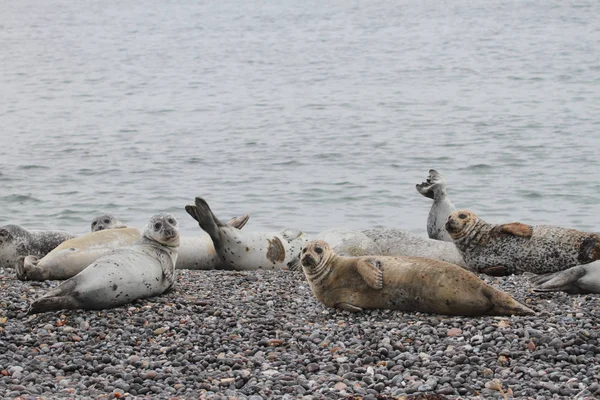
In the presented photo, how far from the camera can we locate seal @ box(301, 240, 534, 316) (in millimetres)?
5723

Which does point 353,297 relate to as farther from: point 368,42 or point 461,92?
point 368,42

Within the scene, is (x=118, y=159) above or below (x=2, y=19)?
below

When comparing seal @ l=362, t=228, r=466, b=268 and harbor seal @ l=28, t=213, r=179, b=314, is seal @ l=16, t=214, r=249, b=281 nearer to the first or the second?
harbor seal @ l=28, t=213, r=179, b=314

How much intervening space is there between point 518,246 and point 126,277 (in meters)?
3.06

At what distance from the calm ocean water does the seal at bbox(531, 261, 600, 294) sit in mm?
4793

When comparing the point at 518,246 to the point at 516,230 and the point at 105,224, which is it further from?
the point at 105,224

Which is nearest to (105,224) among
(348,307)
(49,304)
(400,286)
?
(49,304)

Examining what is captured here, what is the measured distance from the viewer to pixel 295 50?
3322 cm

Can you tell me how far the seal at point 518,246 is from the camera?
7.45m

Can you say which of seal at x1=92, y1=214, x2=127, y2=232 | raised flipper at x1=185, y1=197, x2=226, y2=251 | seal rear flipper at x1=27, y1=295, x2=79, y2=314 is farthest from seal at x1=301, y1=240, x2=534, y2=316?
seal at x1=92, y1=214, x2=127, y2=232

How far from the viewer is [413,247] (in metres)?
8.18

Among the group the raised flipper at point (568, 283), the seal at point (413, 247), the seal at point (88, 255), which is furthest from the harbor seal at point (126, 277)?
the raised flipper at point (568, 283)

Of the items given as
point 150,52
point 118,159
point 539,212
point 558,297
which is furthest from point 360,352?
point 150,52

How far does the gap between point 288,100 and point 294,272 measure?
52.0 feet
